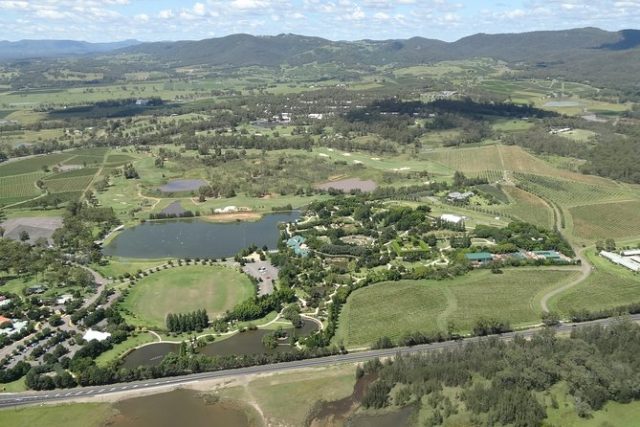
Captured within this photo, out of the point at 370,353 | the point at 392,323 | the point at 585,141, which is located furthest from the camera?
the point at 585,141

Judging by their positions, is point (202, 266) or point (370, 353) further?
point (202, 266)

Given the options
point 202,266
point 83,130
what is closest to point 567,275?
point 202,266

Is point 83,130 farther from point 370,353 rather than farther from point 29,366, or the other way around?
point 370,353

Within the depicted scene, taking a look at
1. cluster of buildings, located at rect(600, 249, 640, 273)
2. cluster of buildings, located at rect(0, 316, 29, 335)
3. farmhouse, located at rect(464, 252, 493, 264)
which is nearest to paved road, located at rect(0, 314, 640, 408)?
cluster of buildings, located at rect(0, 316, 29, 335)

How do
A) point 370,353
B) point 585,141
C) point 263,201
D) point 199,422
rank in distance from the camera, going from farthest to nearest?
point 585,141, point 263,201, point 370,353, point 199,422

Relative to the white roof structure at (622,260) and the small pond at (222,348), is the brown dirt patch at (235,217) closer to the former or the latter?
the small pond at (222,348)
